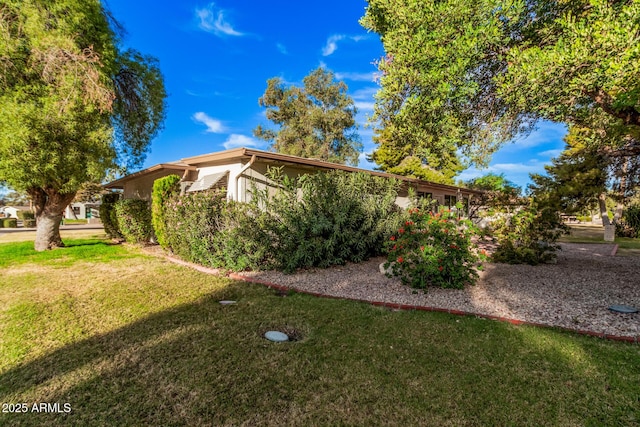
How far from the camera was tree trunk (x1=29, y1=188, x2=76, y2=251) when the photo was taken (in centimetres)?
1140

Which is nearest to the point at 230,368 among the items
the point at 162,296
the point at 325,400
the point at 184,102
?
the point at 325,400

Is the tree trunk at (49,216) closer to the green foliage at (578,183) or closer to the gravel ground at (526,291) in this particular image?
the gravel ground at (526,291)

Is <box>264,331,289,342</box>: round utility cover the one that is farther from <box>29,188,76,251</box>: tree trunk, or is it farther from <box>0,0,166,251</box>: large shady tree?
<box>29,188,76,251</box>: tree trunk

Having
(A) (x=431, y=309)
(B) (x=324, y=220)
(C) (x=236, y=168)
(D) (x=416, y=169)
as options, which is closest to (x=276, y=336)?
(A) (x=431, y=309)

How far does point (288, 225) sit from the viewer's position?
7320 millimetres

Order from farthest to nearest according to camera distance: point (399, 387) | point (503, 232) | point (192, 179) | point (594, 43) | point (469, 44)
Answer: point (192, 179)
point (503, 232)
point (469, 44)
point (594, 43)
point (399, 387)

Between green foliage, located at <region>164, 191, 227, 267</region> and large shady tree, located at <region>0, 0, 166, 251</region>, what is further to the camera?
large shady tree, located at <region>0, 0, 166, 251</region>

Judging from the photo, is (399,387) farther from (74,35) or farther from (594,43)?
(74,35)

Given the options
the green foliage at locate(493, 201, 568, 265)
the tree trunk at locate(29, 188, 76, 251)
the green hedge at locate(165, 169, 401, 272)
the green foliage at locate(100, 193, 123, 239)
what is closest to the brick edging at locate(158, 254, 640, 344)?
the green hedge at locate(165, 169, 401, 272)

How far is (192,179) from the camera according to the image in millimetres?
11172

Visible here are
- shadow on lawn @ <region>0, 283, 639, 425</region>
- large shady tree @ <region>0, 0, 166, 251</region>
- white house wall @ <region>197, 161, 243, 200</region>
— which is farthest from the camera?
white house wall @ <region>197, 161, 243, 200</region>

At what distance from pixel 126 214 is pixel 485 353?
44.8ft

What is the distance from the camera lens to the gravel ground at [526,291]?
455 centimetres

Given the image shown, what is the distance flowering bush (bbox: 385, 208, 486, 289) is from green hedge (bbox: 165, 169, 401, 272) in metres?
0.87
